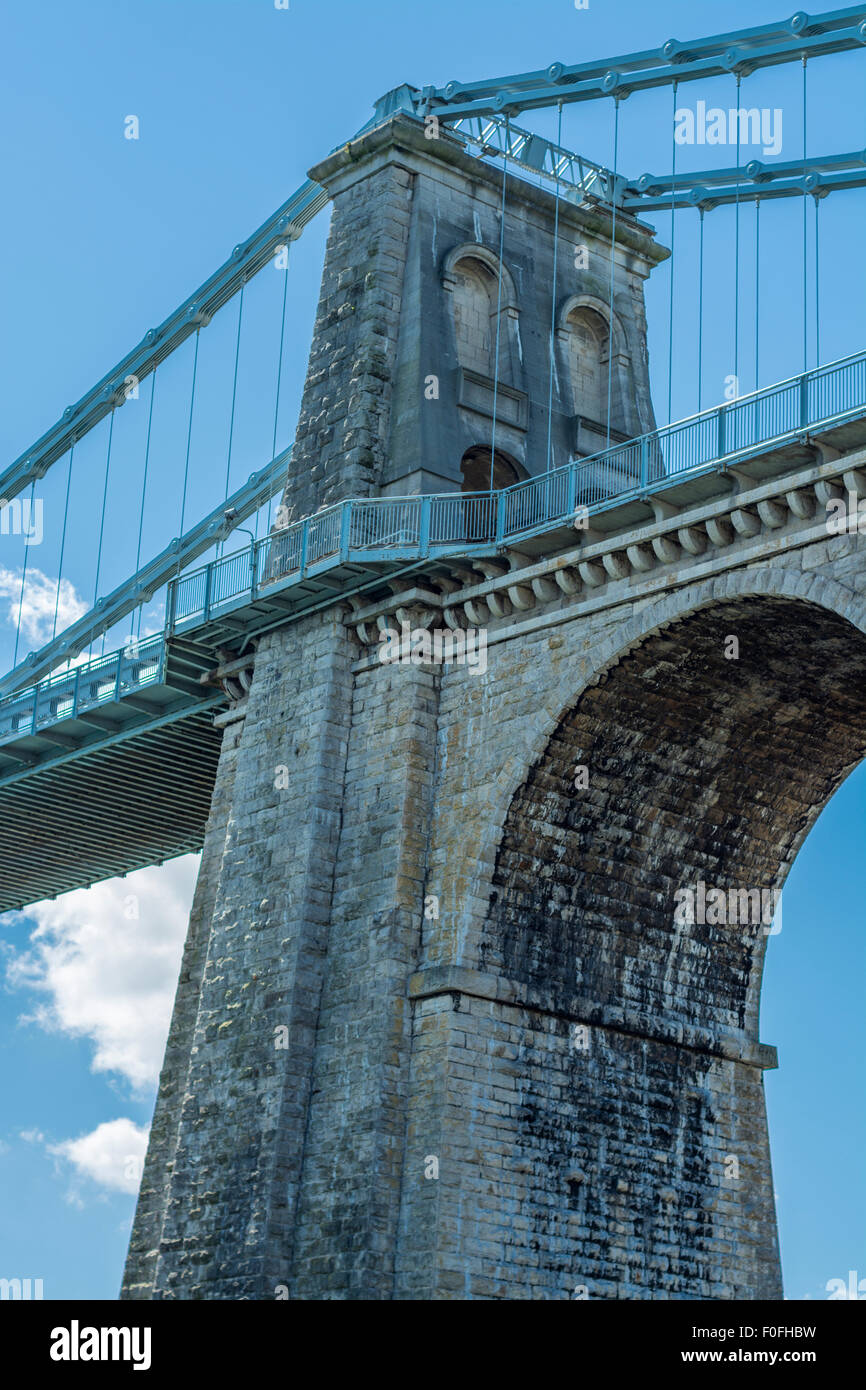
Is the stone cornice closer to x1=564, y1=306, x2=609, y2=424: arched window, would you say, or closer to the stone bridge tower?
the stone bridge tower

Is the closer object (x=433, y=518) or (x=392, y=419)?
(x=433, y=518)

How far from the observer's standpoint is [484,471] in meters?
35.3

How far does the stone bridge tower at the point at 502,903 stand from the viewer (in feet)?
90.5

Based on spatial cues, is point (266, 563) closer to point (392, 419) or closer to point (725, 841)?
point (392, 419)

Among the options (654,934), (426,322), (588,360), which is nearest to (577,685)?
(654,934)

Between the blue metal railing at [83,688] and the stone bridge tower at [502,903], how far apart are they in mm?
3030

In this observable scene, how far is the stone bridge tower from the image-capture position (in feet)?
90.5

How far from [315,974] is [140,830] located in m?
15.3

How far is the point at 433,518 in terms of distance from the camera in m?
30.9

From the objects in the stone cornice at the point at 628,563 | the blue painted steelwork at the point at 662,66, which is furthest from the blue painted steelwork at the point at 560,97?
the stone cornice at the point at 628,563
